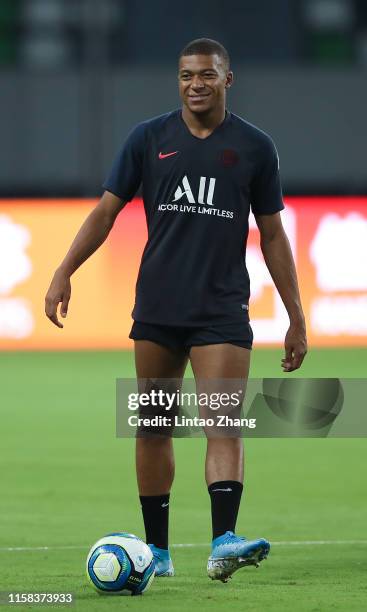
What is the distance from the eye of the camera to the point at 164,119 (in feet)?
22.3

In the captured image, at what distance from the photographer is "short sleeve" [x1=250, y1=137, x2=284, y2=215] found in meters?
6.73

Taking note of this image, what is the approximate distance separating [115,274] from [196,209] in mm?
12157

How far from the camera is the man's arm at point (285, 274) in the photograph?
6.82 metres

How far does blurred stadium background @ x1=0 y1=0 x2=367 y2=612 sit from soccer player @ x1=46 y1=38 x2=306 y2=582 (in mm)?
851

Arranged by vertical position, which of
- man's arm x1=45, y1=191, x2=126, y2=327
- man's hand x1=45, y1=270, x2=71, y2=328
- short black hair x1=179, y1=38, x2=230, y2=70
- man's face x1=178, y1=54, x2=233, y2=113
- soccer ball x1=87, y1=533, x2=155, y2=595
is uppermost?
short black hair x1=179, y1=38, x2=230, y2=70

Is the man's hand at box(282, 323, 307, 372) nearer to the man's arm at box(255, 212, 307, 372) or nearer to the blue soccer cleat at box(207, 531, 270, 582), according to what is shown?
the man's arm at box(255, 212, 307, 372)

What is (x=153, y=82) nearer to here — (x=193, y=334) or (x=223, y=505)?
(x=193, y=334)

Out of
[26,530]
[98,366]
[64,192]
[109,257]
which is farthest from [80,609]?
[64,192]

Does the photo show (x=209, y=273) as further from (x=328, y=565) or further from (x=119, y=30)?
(x=119, y=30)

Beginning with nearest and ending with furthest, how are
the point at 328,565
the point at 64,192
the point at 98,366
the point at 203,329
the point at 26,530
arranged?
the point at 203,329
the point at 328,565
the point at 26,530
the point at 98,366
the point at 64,192

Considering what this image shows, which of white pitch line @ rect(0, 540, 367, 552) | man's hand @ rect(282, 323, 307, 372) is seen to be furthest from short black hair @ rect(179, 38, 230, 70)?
white pitch line @ rect(0, 540, 367, 552)

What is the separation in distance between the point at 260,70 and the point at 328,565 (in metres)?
23.1

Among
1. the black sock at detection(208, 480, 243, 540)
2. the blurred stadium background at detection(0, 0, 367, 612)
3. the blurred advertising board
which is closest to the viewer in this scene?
the black sock at detection(208, 480, 243, 540)

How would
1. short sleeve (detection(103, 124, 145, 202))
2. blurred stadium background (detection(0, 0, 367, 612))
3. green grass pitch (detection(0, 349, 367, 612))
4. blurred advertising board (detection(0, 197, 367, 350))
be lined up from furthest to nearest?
blurred advertising board (detection(0, 197, 367, 350)) < blurred stadium background (detection(0, 0, 367, 612)) < short sleeve (detection(103, 124, 145, 202)) < green grass pitch (detection(0, 349, 367, 612))
